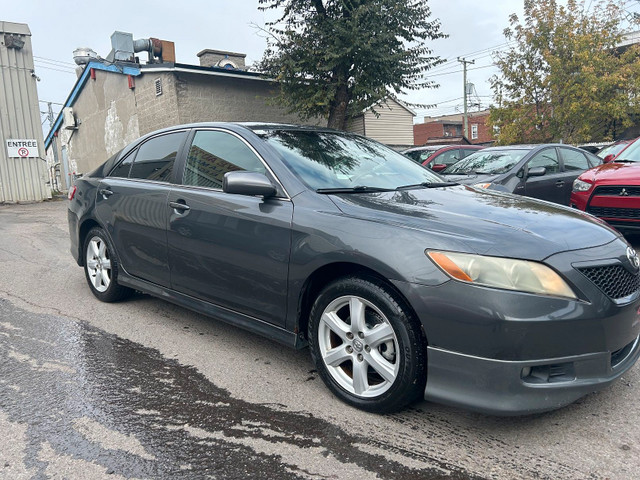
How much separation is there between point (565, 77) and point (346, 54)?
36.1 feet

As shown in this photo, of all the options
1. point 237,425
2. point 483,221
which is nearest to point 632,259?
point 483,221

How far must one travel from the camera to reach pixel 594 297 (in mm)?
2449

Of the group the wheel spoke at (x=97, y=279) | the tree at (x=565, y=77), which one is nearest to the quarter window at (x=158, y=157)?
the wheel spoke at (x=97, y=279)

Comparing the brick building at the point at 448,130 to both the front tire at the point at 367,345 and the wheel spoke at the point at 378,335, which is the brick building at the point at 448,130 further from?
the wheel spoke at the point at 378,335

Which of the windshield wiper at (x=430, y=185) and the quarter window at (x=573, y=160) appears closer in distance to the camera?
the windshield wiper at (x=430, y=185)

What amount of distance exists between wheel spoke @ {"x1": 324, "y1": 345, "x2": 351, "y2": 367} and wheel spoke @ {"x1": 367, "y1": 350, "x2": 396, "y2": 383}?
167 millimetres

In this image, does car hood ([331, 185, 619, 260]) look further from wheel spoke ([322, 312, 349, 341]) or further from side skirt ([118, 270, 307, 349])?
side skirt ([118, 270, 307, 349])

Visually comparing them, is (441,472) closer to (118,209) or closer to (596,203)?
(118,209)

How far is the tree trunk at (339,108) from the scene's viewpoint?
14.7 m

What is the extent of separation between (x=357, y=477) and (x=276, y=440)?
1.60 feet

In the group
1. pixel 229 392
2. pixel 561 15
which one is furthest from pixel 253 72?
pixel 229 392

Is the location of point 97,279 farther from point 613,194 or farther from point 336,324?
point 613,194

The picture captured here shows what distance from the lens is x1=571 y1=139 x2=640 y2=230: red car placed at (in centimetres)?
618

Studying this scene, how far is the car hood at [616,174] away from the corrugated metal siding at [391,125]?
18.2 m
